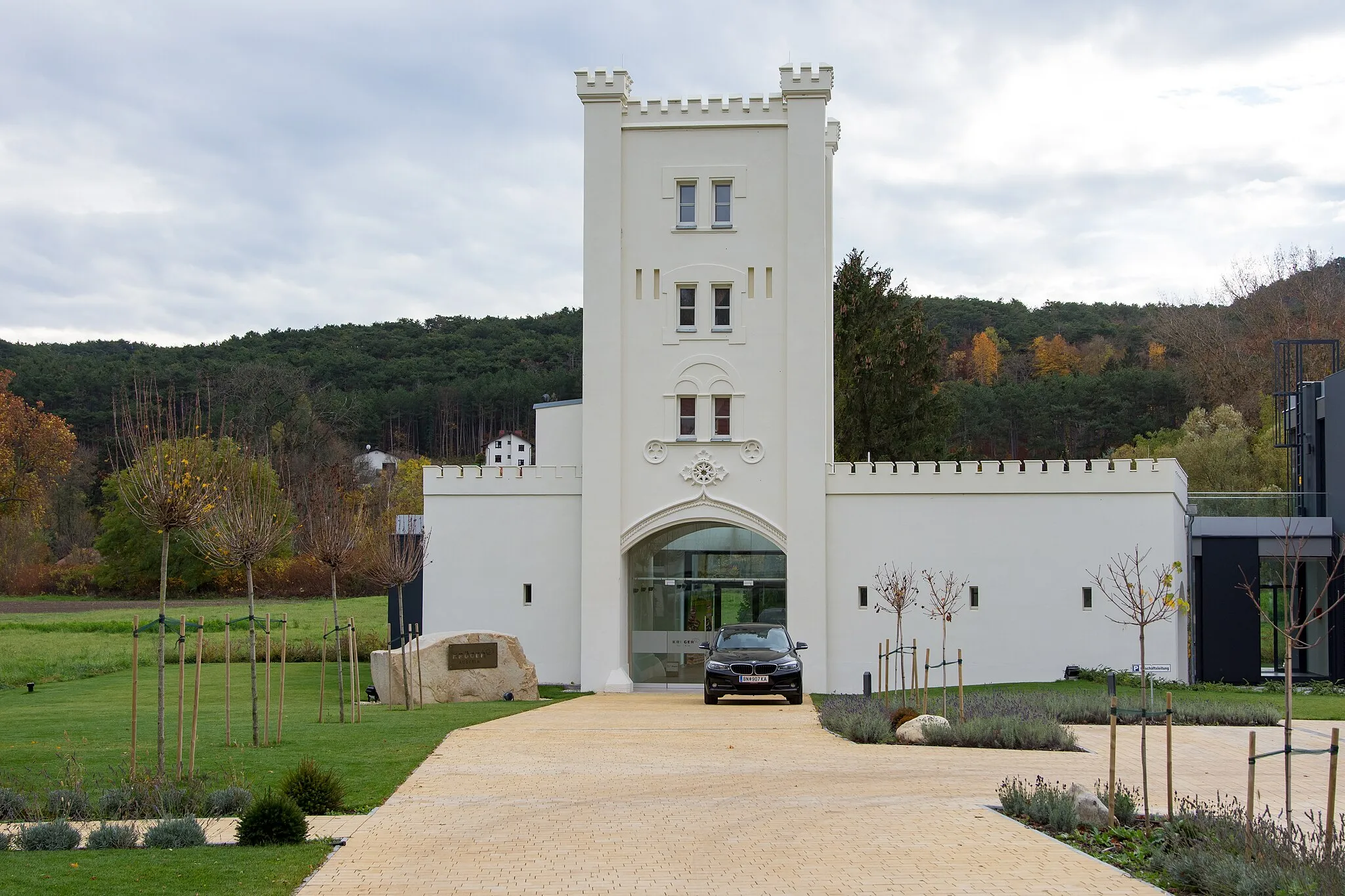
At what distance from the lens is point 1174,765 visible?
15.5 metres

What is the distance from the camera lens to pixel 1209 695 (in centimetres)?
2589

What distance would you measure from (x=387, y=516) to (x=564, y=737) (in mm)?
28767

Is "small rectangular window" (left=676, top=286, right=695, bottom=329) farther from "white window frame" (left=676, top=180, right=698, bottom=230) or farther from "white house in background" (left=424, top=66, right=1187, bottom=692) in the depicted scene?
"white window frame" (left=676, top=180, right=698, bottom=230)

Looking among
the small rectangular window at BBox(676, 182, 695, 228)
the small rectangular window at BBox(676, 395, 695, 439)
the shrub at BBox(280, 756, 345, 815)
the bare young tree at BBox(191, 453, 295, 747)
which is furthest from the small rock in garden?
the small rectangular window at BBox(676, 182, 695, 228)

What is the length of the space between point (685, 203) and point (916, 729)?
17.3 metres

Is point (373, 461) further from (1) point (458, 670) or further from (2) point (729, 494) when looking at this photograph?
(1) point (458, 670)

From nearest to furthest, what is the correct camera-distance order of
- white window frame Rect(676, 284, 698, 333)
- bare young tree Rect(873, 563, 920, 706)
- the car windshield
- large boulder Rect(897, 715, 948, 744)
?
1. large boulder Rect(897, 715, 948, 744)
2. the car windshield
3. bare young tree Rect(873, 563, 920, 706)
4. white window frame Rect(676, 284, 698, 333)

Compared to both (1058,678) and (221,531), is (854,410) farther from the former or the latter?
(221,531)

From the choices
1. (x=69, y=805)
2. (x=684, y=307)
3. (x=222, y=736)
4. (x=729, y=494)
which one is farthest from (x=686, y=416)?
(x=69, y=805)

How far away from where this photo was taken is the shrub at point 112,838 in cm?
1059

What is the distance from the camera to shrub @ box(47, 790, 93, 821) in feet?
39.2

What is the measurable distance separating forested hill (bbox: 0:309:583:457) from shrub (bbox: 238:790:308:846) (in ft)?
192

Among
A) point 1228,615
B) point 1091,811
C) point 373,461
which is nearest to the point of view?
point 1091,811

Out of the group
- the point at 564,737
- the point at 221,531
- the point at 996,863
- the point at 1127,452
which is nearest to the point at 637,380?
the point at 564,737
